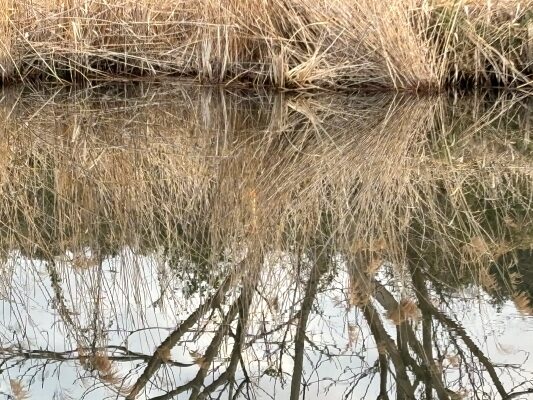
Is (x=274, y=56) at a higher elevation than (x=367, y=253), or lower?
higher

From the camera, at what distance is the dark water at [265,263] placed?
1.23 metres

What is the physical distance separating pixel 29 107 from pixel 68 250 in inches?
78.3

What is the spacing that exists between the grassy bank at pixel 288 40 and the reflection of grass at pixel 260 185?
892 mm

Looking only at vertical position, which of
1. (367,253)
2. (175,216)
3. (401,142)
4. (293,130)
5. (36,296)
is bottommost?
(36,296)

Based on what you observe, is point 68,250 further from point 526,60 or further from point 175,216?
point 526,60

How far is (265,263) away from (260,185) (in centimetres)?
54

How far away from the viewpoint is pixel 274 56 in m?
4.25

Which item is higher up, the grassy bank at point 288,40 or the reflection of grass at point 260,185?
the grassy bank at point 288,40

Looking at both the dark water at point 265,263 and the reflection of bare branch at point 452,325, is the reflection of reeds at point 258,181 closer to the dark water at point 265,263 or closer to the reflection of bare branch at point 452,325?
the dark water at point 265,263

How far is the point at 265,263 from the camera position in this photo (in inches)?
65.1

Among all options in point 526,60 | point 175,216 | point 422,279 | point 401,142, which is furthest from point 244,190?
point 526,60

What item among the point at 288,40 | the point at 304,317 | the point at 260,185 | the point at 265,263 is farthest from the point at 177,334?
the point at 288,40

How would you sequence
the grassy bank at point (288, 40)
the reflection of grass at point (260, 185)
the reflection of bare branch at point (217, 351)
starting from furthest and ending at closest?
the grassy bank at point (288, 40), the reflection of grass at point (260, 185), the reflection of bare branch at point (217, 351)

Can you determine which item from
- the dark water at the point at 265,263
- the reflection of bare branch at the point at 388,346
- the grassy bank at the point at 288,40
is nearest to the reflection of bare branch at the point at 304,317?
the dark water at the point at 265,263
